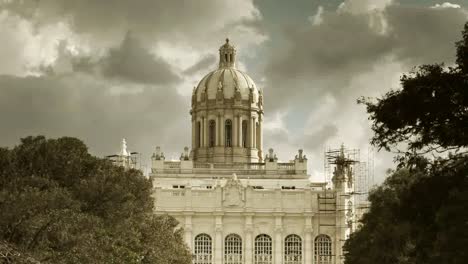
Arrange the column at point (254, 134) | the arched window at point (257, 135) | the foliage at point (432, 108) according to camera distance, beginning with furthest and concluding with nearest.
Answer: the arched window at point (257, 135)
the column at point (254, 134)
the foliage at point (432, 108)

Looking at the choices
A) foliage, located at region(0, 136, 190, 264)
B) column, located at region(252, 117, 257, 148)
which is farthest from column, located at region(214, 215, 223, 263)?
foliage, located at region(0, 136, 190, 264)

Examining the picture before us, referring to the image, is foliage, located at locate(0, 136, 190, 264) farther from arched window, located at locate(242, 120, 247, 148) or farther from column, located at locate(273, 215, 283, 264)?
arched window, located at locate(242, 120, 247, 148)

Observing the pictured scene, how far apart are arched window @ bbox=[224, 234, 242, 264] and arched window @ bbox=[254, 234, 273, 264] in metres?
2.06

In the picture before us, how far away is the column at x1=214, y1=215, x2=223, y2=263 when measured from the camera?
513 ft

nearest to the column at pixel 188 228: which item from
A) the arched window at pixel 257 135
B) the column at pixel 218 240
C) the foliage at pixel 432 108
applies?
the column at pixel 218 240

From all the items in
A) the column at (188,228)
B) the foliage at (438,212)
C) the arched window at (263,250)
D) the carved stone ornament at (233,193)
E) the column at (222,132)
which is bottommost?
the foliage at (438,212)

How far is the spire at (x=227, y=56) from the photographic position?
172375 mm

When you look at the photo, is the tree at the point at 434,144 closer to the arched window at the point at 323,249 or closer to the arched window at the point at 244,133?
the arched window at the point at 323,249

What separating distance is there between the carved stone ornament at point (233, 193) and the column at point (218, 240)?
2.23 m

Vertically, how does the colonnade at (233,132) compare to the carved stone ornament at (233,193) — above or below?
above

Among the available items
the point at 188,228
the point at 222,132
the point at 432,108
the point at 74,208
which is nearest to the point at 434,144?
the point at 432,108

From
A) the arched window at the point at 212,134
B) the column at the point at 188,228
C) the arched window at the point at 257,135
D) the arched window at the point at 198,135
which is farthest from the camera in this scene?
the arched window at the point at 257,135

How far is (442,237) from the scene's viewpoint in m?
58.2

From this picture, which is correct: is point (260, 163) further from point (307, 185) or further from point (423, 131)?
point (423, 131)
